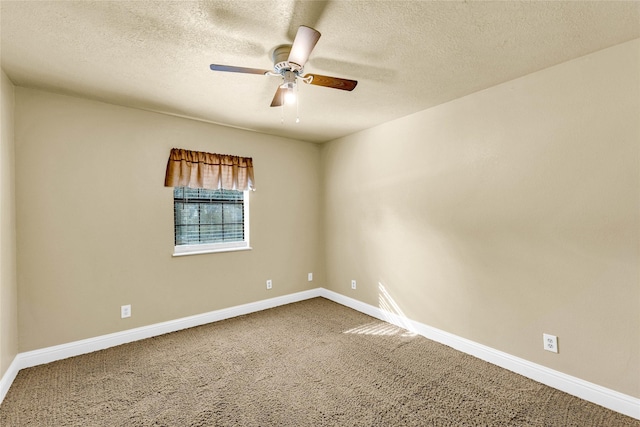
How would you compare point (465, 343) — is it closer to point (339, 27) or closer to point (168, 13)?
point (339, 27)

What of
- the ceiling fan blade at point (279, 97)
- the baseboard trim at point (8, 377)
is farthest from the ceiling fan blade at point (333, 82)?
the baseboard trim at point (8, 377)

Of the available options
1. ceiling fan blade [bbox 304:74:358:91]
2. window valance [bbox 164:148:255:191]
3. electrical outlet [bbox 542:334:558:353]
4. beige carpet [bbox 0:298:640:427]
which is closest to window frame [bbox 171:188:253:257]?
window valance [bbox 164:148:255:191]

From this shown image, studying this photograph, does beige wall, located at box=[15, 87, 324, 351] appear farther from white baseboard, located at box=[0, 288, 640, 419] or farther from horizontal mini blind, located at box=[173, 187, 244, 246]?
horizontal mini blind, located at box=[173, 187, 244, 246]

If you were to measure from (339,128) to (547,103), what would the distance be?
215cm

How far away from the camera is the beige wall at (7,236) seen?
7.19 feet

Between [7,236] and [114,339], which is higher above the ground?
[7,236]

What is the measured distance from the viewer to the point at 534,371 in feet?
7.67

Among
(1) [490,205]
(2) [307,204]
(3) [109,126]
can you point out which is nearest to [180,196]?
(3) [109,126]

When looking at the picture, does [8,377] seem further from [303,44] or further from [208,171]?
[303,44]

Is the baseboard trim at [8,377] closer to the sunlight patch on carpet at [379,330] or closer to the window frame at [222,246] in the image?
the window frame at [222,246]

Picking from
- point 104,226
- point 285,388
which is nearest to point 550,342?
point 285,388

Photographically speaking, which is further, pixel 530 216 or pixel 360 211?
pixel 360 211

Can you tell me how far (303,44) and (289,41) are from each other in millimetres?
340

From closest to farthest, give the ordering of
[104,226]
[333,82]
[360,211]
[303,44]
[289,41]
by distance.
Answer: [303,44] → [289,41] → [333,82] → [104,226] → [360,211]
